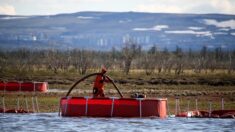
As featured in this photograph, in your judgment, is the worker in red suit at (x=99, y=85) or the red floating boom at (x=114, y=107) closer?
the red floating boom at (x=114, y=107)

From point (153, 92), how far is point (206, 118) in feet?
72.2

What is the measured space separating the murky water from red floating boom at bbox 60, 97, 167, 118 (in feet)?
1.56

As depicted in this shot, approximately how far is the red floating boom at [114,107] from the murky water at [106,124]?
18.7 inches

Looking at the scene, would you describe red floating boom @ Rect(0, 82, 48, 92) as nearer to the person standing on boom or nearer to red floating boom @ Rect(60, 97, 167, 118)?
the person standing on boom

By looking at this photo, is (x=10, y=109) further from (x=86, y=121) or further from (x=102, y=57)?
(x=102, y=57)

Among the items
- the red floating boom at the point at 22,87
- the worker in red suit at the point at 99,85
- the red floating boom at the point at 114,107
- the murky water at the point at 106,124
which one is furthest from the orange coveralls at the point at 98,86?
the red floating boom at the point at 22,87

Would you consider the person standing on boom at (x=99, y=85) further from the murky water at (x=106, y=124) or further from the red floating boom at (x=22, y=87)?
the red floating boom at (x=22, y=87)

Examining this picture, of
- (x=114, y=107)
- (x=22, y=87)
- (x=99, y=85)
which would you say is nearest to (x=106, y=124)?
(x=114, y=107)

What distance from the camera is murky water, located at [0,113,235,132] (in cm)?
3503

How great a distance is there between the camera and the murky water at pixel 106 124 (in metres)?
35.0

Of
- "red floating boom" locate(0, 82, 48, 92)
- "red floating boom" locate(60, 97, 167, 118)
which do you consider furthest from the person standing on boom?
"red floating boom" locate(0, 82, 48, 92)

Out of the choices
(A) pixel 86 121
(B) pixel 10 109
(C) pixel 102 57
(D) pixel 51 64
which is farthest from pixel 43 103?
(C) pixel 102 57

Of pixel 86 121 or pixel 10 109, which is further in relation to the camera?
pixel 10 109

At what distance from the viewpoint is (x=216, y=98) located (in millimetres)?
59500
